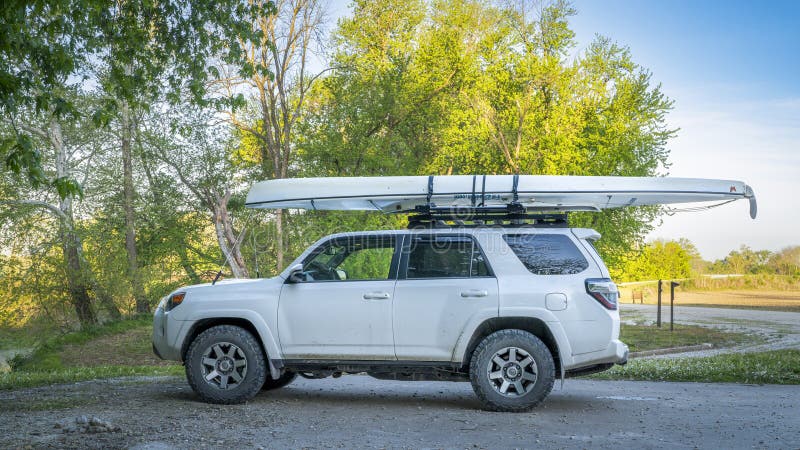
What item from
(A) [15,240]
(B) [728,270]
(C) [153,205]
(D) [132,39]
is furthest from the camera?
(B) [728,270]

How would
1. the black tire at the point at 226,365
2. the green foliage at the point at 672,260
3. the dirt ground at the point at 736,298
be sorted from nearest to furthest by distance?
the black tire at the point at 226,365
the dirt ground at the point at 736,298
the green foliage at the point at 672,260

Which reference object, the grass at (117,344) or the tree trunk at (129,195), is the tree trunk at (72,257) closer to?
the tree trunk at (129,195)

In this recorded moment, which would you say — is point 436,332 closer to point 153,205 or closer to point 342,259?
point 342,259

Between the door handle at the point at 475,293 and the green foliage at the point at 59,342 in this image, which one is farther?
the green foliage at the point at 59,342

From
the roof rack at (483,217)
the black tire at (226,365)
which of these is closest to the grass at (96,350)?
the black tire at (226,365)

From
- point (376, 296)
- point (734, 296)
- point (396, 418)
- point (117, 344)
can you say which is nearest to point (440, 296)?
point (376, 296)

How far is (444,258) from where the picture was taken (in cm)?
903

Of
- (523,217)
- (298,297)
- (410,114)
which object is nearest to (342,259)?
(298,297)

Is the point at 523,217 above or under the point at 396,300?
above

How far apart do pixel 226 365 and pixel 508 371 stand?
3.23 meters

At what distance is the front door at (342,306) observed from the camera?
8852mm

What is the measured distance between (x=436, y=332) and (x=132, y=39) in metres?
9.31

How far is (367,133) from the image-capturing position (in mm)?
31531

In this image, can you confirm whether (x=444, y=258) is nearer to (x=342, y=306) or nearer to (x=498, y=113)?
(x=342, y=306)
